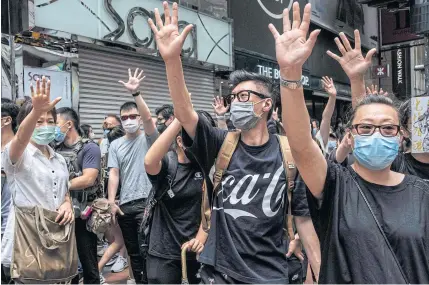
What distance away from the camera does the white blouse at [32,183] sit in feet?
10.5

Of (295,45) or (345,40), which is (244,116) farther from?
(295,45)

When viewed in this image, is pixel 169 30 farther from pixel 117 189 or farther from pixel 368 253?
pixel 117 189

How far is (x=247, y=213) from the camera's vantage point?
103 inches

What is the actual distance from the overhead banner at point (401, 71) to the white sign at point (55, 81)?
1520 centimetres

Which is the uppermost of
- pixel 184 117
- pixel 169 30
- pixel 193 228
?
pixel 169 30

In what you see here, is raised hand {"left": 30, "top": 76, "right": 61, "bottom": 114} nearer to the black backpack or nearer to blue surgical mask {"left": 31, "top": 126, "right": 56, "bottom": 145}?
blue surgical mask {"left": 31, "top": 126, "right": 56, "bottom": 145}

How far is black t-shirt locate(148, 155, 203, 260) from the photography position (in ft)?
11.6

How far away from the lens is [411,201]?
205 centimetres

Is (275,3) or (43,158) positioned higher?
(275,3)

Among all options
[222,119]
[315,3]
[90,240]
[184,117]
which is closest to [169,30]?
[184,117]

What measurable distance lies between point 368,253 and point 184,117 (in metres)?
1.14

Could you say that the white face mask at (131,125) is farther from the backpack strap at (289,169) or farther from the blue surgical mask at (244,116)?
the backpack strap at (289,169)

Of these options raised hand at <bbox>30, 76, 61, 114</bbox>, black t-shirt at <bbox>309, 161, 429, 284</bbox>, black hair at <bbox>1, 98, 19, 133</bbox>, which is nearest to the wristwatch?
black t-shirt at <bbox>309, 161, 429, 284</bbox>

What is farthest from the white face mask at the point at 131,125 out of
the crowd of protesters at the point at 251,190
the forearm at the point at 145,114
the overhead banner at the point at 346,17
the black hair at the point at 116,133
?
the overhead banner at the point at 346,17
